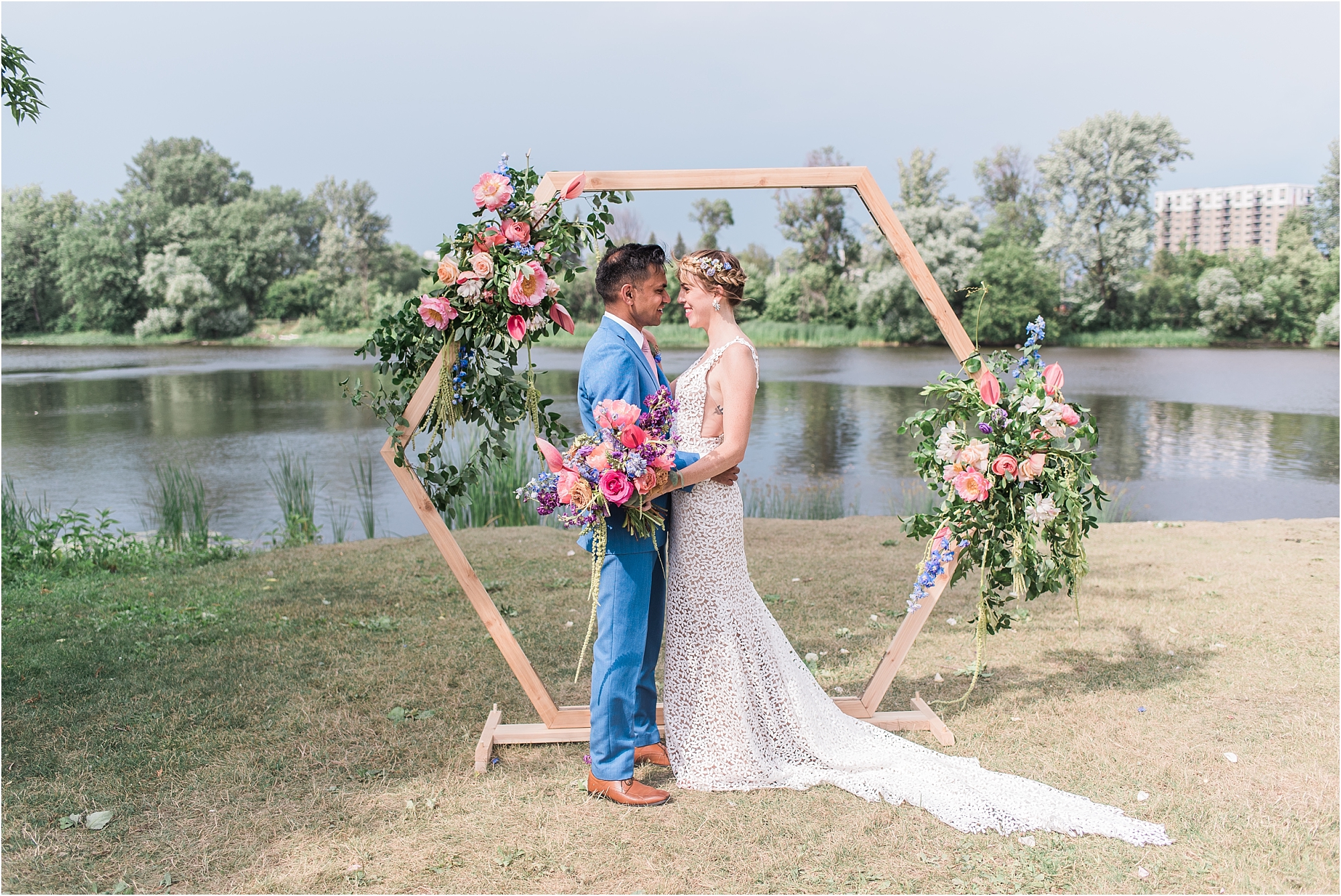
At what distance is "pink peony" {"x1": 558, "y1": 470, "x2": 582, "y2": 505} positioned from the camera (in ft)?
10.7

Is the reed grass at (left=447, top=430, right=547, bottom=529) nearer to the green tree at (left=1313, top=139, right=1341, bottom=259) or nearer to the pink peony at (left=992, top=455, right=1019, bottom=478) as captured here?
the pink peony at (left=992, top=455, right=1019, bottom=478)

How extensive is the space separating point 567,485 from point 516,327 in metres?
0.82

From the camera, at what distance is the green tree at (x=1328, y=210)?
37031 millimetres

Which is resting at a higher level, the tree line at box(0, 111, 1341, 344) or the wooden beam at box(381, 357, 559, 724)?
the tree line at box(0, 111, 1341, 344)

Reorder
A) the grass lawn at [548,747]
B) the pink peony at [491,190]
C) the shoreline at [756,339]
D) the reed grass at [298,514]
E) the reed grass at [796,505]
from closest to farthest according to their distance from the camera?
the grass lawn at [548,747] → the pink peony at [491,190] → the reed grass at [298,514] → the reed grass at [796,505] → the shoreline at [756,339]

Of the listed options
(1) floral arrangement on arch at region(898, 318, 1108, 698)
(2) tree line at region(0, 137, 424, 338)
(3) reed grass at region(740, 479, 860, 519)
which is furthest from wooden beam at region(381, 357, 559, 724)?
(2) tree line at region(0, 137, 424, 338)

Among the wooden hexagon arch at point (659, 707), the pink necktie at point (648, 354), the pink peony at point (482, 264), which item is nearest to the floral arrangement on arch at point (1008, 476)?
the wooden hexagon arch at point (659, 707)

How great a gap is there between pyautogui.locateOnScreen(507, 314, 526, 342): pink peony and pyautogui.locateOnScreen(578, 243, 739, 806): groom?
35 centimetres

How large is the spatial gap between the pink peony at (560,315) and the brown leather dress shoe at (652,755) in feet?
6.21

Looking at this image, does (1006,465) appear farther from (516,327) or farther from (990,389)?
(516,327)

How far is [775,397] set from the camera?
23.6 meters

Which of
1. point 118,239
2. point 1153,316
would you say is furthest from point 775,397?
point 118,239

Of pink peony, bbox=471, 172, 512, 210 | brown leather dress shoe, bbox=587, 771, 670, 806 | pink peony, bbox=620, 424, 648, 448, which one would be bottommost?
brown leather dress shoe, bbox=587, 771, 670, 806

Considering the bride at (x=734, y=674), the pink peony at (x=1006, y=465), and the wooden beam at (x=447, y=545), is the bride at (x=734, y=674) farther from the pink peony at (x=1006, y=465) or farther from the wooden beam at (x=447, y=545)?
the pink peony at (x=1006, y=465)
